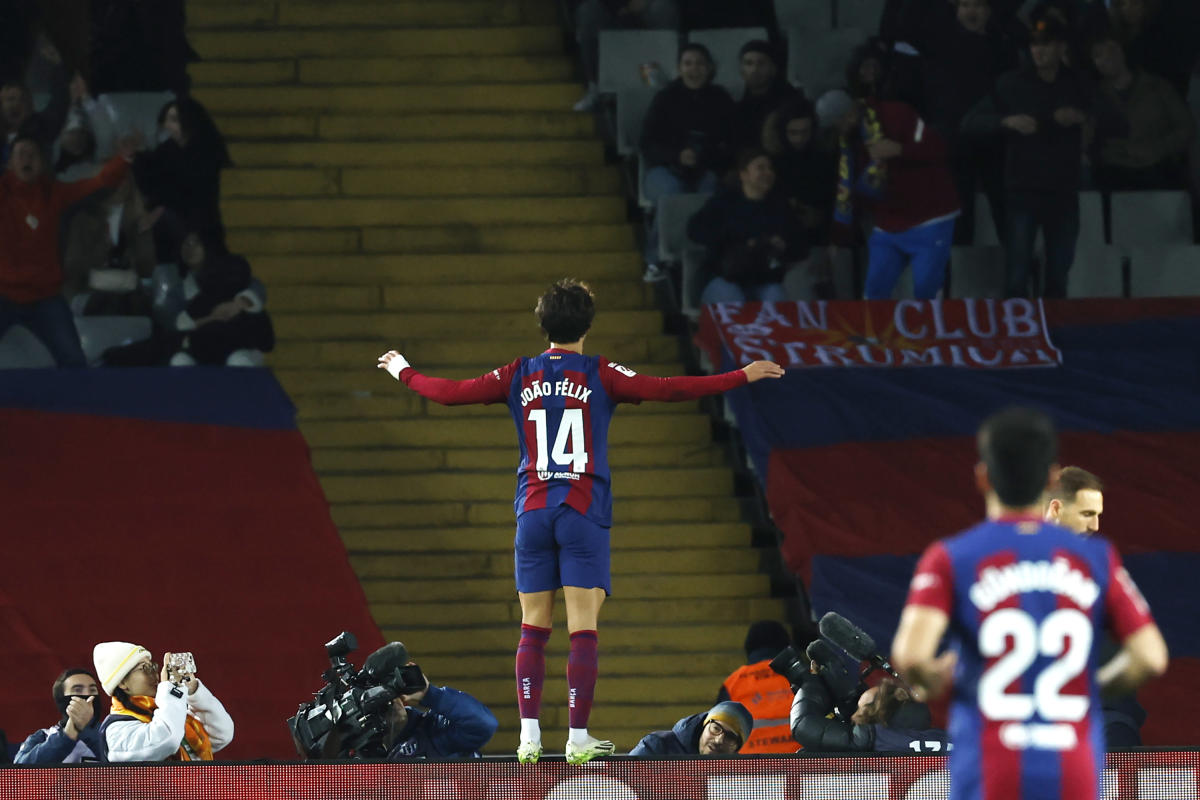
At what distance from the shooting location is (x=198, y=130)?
13.5 meters

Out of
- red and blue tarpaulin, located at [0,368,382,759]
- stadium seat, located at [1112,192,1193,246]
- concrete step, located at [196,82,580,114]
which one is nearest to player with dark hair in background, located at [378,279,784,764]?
red and blue tarpaulin, located at [0,368,382,759]

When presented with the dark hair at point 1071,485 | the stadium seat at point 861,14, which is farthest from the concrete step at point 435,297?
the dark hair at point 1071,485

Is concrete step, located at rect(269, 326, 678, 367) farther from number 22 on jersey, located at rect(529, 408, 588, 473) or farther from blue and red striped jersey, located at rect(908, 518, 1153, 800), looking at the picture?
blue and red striped jersey, located at rect(908, 518, 1153, 800)

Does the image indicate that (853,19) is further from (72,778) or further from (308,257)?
(72,778)

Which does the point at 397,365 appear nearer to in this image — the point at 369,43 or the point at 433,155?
the point at 433,155

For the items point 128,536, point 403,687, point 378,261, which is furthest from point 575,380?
point 378,261

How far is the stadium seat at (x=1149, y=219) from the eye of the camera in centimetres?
1403

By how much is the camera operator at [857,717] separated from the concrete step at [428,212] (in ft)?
24.9

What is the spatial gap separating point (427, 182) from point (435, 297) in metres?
1.15

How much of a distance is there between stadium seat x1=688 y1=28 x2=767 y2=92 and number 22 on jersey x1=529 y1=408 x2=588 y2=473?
7584 millimetres

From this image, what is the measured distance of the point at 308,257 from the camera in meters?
14.4

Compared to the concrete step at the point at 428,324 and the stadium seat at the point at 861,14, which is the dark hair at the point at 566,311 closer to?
the concrete step at the point at 428,324

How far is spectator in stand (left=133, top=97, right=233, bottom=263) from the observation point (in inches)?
527

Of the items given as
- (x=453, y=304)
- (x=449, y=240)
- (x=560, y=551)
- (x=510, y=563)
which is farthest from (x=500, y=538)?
(x=560, y=551)
